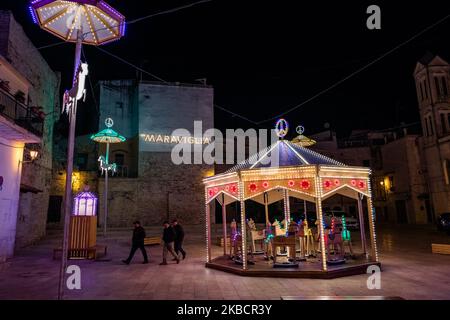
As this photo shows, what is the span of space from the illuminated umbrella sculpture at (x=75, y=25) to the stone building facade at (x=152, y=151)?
60.7 ft

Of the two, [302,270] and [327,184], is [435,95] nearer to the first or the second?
[327,184]

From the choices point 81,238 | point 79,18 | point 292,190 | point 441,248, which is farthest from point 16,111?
point 441,248

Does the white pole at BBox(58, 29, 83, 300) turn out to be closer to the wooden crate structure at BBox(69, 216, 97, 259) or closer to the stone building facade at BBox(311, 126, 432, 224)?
the wooden crate structure at BBox(69, 216, 97, 259)

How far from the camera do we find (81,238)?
13188mm

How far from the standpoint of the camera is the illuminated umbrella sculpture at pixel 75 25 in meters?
6.89

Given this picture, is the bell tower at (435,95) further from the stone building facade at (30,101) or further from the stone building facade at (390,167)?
the stone building facade at (30,101)

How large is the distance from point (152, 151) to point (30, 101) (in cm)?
1211

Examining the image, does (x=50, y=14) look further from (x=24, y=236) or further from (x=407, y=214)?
(x=407, y=214)

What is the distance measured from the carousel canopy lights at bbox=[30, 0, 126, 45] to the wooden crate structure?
25.9 feet

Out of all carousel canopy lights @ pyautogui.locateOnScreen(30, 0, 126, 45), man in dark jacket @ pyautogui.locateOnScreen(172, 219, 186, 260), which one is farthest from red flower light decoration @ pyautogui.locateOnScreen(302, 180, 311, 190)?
carousel canopy lights @ pyautogui.locateOnScreen(30, 0, 126, 45)

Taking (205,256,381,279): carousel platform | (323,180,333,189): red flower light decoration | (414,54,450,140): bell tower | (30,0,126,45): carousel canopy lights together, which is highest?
(414,54,450,140): bell tower

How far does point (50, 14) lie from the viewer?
7.66 m

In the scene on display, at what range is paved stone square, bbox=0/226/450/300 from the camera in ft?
22.9
